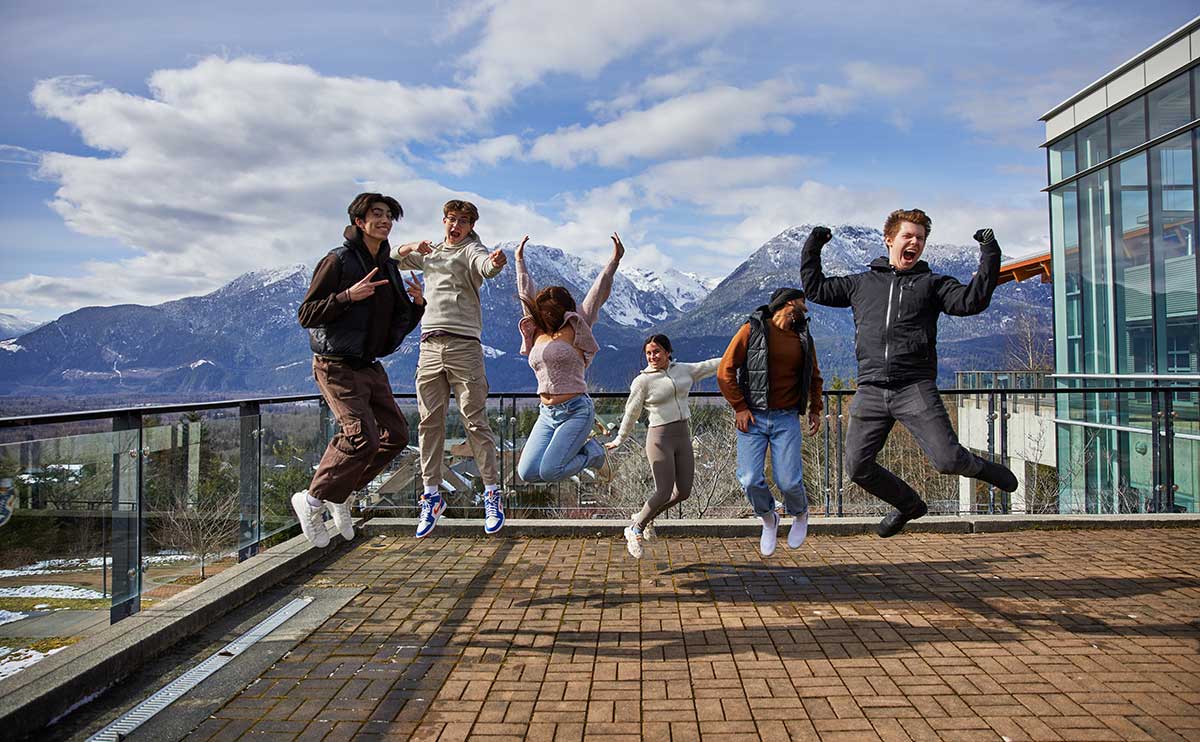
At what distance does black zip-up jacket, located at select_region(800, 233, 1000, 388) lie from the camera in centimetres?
443

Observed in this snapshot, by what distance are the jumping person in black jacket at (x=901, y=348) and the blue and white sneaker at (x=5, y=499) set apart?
426cm

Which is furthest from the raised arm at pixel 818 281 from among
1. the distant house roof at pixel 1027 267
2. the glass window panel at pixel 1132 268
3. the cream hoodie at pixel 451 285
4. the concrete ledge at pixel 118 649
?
the glass window panel at pixel 1132 268

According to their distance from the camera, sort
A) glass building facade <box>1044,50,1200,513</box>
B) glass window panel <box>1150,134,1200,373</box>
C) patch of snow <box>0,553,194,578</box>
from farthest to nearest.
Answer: glass window panel <box>1150,134,1200,373</box>, glass building facade <box>1044,50,1200,513</box>, patch of snow <box>0,553,194,578</box>

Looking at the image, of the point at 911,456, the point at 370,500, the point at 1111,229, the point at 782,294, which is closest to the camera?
the point at 782,294

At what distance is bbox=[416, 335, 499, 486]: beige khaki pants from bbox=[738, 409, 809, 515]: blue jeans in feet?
5.42

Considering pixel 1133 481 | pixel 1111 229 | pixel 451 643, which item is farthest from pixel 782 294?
pixel 1111 229

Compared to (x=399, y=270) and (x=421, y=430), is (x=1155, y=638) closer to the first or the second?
(x=421, y=430)

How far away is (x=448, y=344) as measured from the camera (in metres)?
4.96

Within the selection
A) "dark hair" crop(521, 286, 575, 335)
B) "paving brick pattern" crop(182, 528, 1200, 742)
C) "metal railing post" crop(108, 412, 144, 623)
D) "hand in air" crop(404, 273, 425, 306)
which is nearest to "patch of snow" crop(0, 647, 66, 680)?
"metal railing post" crop(108, 412, 144, 623)

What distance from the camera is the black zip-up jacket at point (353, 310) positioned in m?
4.34

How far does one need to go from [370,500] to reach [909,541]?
4.83 m

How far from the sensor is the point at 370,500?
24.7 ft

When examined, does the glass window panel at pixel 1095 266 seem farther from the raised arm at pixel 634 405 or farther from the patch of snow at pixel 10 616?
the patch of snow at pixel 10 616

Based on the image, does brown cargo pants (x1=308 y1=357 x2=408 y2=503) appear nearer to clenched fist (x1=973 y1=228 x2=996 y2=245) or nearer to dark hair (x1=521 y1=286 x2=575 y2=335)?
dark hair (x1=521 y1=286 x2=575 y2=335)
